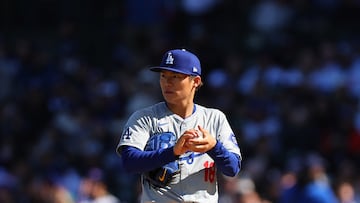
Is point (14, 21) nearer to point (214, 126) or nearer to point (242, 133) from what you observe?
point (242, 133)

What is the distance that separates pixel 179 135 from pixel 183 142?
0.44 metres

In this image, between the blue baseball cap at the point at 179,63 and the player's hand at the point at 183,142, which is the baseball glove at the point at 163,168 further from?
the blue baseball cap at the point at 179,63

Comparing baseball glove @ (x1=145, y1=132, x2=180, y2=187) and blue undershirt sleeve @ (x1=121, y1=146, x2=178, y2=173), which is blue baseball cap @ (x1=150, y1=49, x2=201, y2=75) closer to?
baseball glove @ (x1=145, y1=132, x2=180, y2=187)

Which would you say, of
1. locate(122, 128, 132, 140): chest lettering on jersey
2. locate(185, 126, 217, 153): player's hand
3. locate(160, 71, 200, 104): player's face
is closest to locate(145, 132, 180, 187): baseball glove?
locate(122, 128, 132, 140): chest lettering on jersey

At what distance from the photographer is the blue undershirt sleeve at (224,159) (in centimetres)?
683

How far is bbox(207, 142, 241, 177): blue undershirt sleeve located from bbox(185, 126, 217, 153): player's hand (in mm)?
67

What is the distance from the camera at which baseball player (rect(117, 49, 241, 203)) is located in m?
6.96

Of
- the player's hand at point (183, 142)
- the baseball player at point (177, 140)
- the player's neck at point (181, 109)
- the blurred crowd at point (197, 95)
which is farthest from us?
the blurred crowd at point (197, 95)

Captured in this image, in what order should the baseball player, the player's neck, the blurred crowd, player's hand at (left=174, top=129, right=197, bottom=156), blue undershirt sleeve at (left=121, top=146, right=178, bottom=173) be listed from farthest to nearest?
the blurred crowd, the player's neck, the baseball player, blue undershirt sleeve at (left=121, top=146, right=178, bottom=173), player's hand at (left=174, top=129, right=197, bottom=156)

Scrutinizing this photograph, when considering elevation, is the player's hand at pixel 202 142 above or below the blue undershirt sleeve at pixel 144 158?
above

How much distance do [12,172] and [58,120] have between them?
3.65 ft

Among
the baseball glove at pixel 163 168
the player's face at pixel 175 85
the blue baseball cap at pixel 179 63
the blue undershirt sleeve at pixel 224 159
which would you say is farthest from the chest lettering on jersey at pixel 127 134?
the blue undershirt sleeve at pixel 224 159

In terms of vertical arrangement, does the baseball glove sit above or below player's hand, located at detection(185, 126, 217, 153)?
below

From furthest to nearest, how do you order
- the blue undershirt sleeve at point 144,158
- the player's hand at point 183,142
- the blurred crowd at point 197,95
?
the blurred crowd at point 197,95, the blue undershirt sleeve at point 144,158, the player's hand at point 183,142
